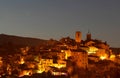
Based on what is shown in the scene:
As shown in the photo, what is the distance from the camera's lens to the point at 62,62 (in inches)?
2258

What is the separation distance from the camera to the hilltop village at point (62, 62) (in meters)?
54.3

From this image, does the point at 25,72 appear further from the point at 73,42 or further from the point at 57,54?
the point at 73,42

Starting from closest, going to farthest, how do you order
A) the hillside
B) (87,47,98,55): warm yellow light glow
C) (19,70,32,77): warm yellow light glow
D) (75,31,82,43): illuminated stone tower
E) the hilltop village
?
(19,70,32,77): warm yellow light glow < the hilltop village < (87,47,98,55): warm yellow light glow < (75,31,82,43): illuminated stone tower < the hillside

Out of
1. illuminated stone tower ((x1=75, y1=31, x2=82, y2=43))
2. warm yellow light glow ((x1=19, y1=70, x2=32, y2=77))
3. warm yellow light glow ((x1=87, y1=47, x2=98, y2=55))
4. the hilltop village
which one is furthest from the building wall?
illuminated stone tower ((x1=75, y1=31, x2=82, y2=43))

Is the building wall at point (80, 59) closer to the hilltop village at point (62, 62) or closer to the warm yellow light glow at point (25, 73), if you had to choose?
the hilltop village at point (62, 62)

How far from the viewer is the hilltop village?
54344mm

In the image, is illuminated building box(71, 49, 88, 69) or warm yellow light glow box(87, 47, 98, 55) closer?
illuminated building box(71, 49, 88, 69)

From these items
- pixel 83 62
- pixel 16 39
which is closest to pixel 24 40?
pixel 16 39

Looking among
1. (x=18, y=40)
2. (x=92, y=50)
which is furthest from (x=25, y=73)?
(x=18, y=40)

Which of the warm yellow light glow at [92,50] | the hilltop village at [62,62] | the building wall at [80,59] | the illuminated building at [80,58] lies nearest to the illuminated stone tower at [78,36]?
the hilltop village at [62,62]

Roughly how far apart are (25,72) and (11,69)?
2353 mm

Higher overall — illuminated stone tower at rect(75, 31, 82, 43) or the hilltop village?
illuminated stone tower at rect(75, 31, 82, 43)

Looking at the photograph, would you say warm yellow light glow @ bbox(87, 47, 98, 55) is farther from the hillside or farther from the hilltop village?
the hillside

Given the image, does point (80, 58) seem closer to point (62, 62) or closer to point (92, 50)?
point (62, 62)
